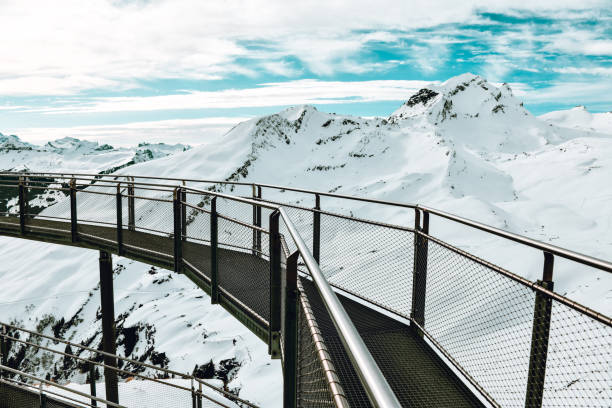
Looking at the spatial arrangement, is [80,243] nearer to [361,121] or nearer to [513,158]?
[513,158]

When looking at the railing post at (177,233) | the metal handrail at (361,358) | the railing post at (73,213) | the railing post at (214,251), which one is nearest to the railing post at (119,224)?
the railing post at (73,213)

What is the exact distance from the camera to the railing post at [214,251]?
17.6ft

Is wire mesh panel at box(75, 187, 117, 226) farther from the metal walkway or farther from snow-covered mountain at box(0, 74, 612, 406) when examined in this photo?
snow-covered mountain at box(0, 74, 612, 406)

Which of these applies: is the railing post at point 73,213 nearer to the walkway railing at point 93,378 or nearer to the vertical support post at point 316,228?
the walkway railing at point 93,378

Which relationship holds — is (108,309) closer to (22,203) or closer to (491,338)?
(22,203)

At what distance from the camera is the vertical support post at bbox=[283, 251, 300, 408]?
7.57ft

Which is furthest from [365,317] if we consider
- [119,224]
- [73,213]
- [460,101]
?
[460,101]

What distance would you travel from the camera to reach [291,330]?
2400mm

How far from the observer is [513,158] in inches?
1113

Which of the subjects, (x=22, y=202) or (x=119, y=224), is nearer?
(x=119, y=224)

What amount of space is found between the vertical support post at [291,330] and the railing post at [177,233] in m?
4.61

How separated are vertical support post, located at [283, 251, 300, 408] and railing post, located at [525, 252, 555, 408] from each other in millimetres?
1563

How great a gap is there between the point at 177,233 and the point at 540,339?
5237 millimetres

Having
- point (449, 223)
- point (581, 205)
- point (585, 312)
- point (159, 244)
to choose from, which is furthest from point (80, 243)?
point (581, 205)
